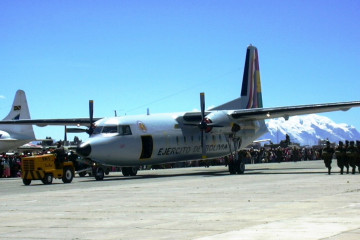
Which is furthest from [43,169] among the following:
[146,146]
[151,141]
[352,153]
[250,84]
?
[250,84]

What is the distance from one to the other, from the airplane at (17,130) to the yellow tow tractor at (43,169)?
21932 millimetres

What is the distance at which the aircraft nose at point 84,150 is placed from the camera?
2620 cm

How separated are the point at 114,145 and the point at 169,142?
4146mm

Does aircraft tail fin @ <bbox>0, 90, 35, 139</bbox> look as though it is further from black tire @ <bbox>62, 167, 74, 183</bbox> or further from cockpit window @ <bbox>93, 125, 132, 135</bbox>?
black tire @ <bbox>62, 167, 74, 183</bbox>

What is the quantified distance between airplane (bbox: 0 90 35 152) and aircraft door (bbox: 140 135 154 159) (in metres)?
21.2

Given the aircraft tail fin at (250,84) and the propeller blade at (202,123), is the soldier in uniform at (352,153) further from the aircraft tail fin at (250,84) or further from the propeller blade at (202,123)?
the aircraft tail fin at (250,84)

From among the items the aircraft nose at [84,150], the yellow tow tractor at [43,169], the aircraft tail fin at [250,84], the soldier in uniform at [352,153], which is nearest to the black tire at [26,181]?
the yellow tow tractor at [43,169]

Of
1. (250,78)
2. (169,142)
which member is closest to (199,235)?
(169,142)

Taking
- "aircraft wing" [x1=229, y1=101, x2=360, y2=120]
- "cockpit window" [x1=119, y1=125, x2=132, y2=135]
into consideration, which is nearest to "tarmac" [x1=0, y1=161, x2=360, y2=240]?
"cockpit window" [x1=119, y1=125, x2=132, y2=135]

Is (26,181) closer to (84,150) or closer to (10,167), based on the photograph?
(84,150)

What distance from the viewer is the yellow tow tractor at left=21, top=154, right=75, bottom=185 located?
997 inches

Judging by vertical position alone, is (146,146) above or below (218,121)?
below

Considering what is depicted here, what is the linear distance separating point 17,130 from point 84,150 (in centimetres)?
2558

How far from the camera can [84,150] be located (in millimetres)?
26219
